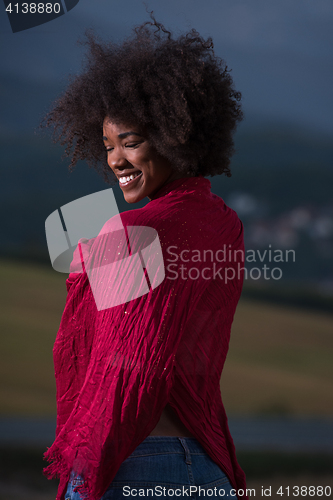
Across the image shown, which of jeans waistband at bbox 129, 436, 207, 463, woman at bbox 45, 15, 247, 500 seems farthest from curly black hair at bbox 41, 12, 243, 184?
jeans waistband at bbox 129, 436, 207, 463

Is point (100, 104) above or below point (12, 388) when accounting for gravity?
above

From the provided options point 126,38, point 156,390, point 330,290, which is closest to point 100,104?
point 126,38

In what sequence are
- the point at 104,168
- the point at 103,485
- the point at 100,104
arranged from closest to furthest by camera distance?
the point at 103,485, the point at 100,104, the point at 104,168

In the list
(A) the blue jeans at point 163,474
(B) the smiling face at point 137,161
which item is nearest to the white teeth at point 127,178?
(B) the smiling face at point 137,161

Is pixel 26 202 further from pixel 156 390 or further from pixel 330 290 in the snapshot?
pixel 156 390

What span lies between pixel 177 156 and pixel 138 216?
196 mm

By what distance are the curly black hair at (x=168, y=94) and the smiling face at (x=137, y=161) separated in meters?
0.02

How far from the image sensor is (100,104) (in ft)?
3.56

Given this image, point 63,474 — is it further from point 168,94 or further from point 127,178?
point 168,94

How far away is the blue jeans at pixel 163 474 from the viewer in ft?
2.42

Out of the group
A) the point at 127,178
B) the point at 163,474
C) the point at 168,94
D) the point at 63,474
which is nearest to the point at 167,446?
the point at 163,474

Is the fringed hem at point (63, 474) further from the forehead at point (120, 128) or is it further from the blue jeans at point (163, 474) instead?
→ the forehead at point (120, 128)

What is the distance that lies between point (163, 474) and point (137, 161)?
0.57 m

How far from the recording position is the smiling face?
986mm
